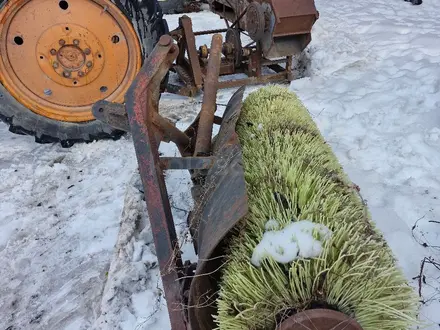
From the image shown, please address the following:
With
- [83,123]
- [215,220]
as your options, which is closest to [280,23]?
[83,123]

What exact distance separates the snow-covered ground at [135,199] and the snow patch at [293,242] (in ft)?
2.89

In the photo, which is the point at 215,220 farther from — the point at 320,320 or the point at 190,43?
the point at 190,43

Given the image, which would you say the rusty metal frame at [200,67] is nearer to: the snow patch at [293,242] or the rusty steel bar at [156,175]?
the rusty steel bar at [156,175]

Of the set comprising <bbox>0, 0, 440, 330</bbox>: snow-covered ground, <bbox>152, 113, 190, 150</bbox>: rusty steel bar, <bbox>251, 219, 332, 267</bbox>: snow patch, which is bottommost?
<bbox>0, 0, 440, 330</bbox>: snow-covered ground

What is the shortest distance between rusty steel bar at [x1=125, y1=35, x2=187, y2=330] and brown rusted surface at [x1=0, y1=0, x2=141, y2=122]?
5.28 feet

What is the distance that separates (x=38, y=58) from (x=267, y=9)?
1939mm

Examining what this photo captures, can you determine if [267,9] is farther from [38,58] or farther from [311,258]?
[311,258]

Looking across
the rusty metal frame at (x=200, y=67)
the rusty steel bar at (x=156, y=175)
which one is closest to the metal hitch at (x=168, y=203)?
the rusty steel bar at (x=156, y=175)

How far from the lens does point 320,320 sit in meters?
1.08

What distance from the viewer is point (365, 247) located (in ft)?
4.16

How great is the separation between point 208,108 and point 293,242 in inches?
40.6

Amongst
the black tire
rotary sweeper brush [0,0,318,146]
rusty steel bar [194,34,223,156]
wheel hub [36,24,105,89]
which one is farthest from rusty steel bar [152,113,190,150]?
wheel hub [36,24,105,89]

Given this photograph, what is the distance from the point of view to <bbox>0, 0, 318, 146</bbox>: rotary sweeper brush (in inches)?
118

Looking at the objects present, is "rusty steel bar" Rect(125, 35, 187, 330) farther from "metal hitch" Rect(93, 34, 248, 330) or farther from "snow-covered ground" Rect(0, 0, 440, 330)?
"snow-covered ground" Rect(0, 0, 440, 330)
